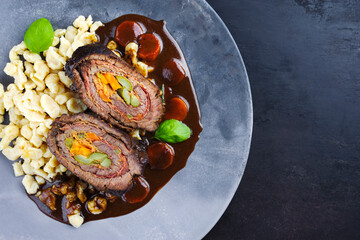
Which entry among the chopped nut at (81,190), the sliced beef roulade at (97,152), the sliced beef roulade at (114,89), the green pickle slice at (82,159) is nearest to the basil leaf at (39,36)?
the sliced beef roulade at (114,89)

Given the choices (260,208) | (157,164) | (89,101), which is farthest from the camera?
(260,208)

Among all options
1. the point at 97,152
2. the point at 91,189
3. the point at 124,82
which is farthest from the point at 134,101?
the point at 91,189

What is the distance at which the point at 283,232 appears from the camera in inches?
103

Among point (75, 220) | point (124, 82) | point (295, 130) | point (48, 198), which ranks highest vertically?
point (124, 82)

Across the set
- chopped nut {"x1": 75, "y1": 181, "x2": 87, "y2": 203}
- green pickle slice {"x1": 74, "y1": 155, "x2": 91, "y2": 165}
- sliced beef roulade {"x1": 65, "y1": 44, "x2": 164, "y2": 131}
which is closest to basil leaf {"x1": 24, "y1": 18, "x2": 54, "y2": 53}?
sliced beef roulade {"x1": 65, "y1": 44, "x2": 164, "y2": 131}

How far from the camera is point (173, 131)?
2238 mm

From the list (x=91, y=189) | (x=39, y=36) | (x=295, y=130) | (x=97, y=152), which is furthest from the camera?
(x=295, y=130)

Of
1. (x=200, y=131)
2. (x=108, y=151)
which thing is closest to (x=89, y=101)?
(x=108, y=151)

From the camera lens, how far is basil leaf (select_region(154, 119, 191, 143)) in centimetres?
224

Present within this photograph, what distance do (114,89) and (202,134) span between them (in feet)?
2.51

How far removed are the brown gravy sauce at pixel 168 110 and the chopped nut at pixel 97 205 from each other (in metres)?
0.04

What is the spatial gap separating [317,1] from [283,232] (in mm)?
1982

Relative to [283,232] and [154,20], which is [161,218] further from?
[154,20]

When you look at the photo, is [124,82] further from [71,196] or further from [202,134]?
[71,196]
